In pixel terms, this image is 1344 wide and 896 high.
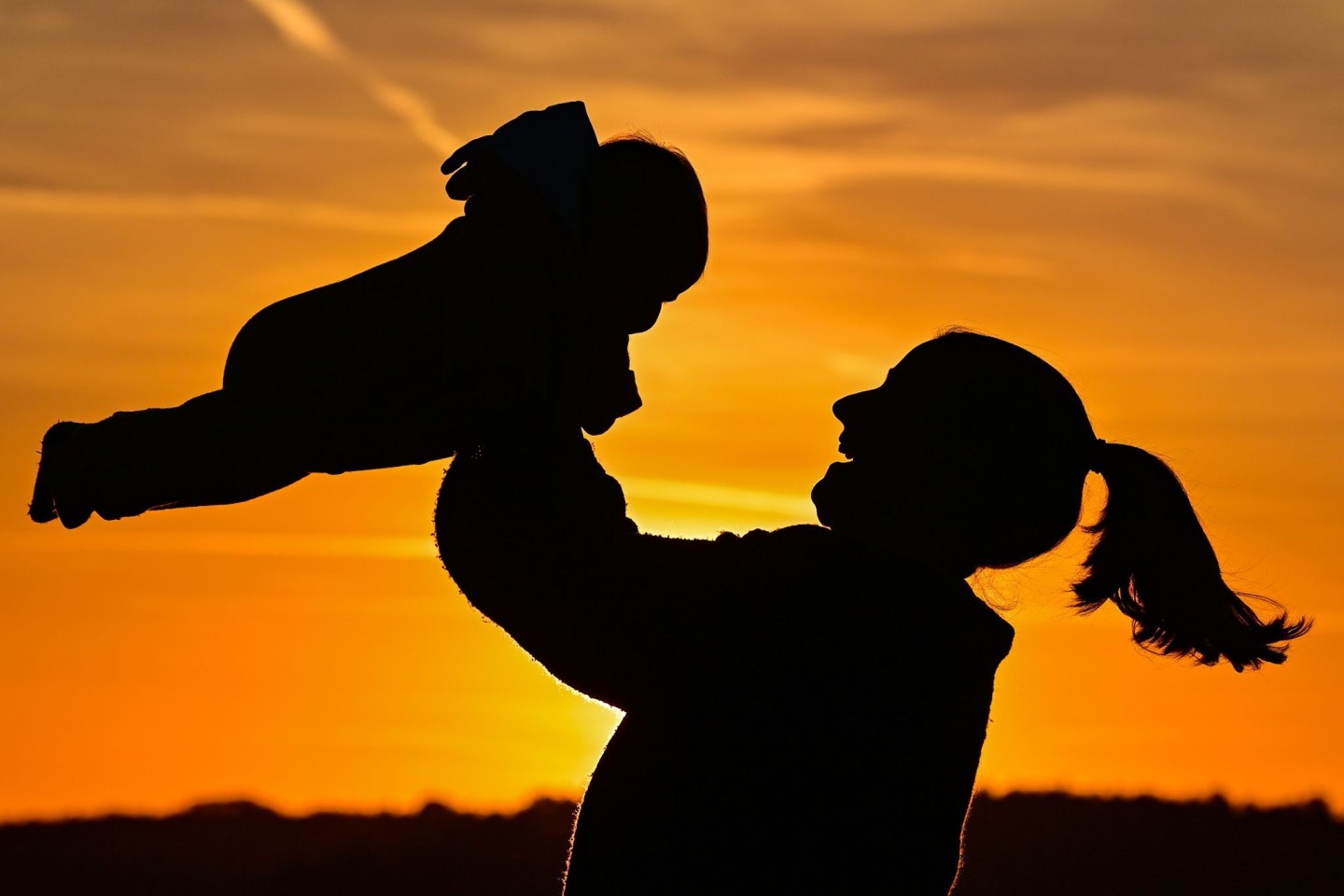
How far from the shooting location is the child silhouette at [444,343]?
320 cm

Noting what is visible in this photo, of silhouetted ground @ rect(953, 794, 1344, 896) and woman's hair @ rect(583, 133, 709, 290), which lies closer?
woman's hair @ rect(583, 133, 709, 290)

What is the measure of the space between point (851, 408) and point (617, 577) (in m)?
0.58

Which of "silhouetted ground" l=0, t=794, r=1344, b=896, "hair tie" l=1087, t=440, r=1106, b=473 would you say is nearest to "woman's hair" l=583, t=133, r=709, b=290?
"hair tie" l=1087, t=440, r=1106, b=473

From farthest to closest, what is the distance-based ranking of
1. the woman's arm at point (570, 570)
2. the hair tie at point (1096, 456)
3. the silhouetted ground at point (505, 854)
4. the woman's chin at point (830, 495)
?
1. the silhouetted ground at point (505, 854)
2. the hair tie at point (1096, 456)
3. the woman's chin at point (830, 495)
4. the woman's arm at point (570, 570)

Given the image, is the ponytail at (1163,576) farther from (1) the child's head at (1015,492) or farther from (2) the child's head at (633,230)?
(2) the child's head at (633,230)

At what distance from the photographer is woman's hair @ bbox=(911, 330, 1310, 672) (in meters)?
3.54

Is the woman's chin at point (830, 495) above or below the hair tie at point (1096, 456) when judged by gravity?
below

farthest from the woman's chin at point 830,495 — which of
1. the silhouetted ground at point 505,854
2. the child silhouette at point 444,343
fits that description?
the silhouetted ground at point 505,854

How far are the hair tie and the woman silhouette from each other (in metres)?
0.10

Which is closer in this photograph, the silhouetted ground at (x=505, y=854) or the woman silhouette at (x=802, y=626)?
→ the woman silhouette at (x=802, y=626)

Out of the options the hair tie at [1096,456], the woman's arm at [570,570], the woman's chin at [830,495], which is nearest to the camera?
the woman's arm at [570,570]

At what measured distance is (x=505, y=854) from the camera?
20.3 meters

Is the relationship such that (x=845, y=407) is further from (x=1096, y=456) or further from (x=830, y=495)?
(x=1096, y=456)

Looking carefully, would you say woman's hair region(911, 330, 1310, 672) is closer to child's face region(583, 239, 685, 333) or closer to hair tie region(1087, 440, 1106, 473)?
hair tie region(1087, 440, 1106, 473)
